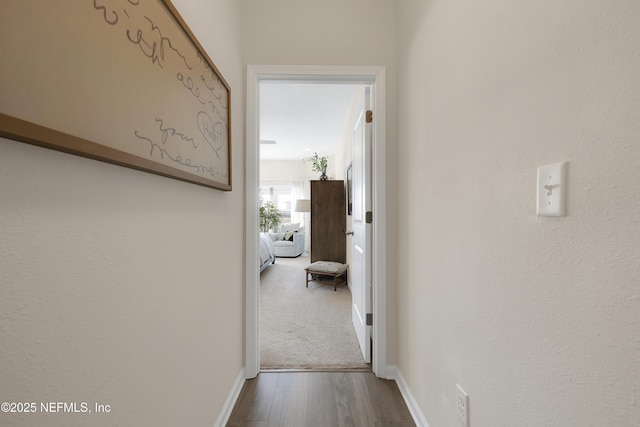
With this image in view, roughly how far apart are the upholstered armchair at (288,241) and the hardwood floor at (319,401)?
200 inches

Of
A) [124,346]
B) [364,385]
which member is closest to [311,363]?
[364,385]

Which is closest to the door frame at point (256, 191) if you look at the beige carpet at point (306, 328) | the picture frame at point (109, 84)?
the beige carpet at point (306, 328)

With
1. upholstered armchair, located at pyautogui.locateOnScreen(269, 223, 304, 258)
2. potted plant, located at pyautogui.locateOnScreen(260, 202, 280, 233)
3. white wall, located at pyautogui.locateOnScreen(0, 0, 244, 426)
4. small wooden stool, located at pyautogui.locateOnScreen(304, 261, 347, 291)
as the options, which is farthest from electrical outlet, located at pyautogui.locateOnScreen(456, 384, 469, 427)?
potted plant, located at pyautogui.locateOnScreen(260, 202, 280, 233)

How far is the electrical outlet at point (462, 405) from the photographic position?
98cm

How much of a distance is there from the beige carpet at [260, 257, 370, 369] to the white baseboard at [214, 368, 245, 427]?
10.4 inches

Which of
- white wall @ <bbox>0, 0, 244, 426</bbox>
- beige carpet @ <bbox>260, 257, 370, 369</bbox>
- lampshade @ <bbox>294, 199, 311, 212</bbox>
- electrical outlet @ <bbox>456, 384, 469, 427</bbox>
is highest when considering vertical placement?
lampshade @ <bbox>294, 199, 311, 212</bbox>

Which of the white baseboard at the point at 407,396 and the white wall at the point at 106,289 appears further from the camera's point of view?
the white baseboard at the point at 407,396

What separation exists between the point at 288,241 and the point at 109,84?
6535mm

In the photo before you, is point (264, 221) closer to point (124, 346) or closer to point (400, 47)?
point (400, 47)

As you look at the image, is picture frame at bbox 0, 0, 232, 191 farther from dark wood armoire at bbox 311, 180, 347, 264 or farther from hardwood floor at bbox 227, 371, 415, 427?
dark wood armoire at bbox 311, 180, 347, 264

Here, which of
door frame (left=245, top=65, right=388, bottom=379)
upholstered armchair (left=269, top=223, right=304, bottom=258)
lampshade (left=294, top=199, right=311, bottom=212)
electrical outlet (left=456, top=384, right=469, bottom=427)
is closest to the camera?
electrical outlet (left=456, top=384, right=469, bottom=427)

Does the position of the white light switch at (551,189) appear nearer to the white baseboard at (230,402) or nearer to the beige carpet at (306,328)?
the white baseboard at (230,402)

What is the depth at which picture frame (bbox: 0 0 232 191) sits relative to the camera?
1.46ft

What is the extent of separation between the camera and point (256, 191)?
1883 millimetres
